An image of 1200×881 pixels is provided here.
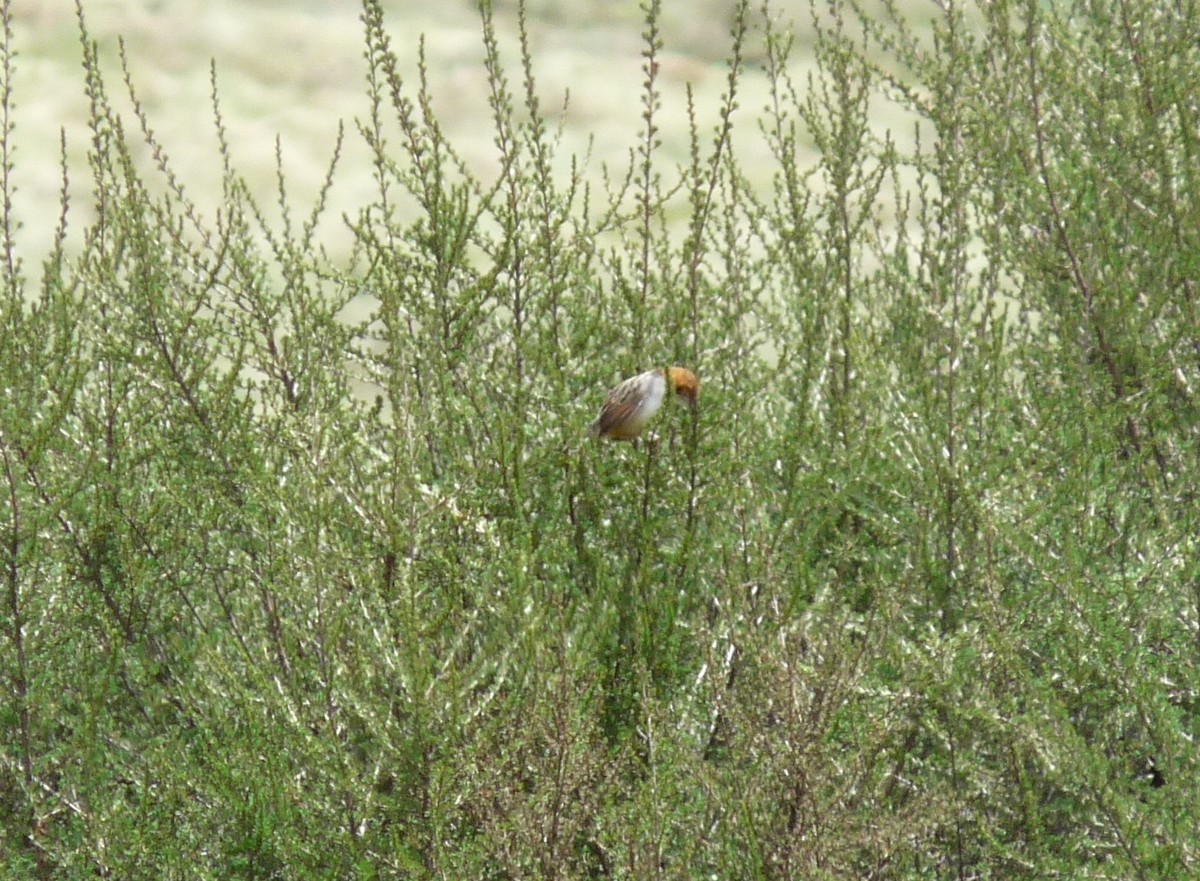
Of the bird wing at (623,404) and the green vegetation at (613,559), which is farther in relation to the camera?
the bird wing at (623,404)

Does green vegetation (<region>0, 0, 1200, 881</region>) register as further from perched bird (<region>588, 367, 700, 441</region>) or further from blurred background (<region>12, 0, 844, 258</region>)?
blurred background (<region>12, 0, 844, 258</region>)

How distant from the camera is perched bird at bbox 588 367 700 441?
119 inches

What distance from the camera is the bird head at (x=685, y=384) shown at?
3.02m

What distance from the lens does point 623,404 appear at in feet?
10.1

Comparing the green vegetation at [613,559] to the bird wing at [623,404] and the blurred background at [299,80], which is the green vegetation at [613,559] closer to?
the bird wing at [623,404]

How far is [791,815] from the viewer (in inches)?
103

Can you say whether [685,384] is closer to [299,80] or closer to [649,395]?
[649,395]

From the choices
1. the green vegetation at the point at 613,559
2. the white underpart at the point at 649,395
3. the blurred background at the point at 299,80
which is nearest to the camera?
the green vegetation at the point at 613,559

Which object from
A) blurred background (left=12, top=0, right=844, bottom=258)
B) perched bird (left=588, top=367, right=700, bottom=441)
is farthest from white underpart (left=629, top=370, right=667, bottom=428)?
blurred background (left=12, top=0, right=844, bottom=258)

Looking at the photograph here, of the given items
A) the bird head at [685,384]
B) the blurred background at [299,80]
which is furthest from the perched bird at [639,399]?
the blurred background at [299,80]

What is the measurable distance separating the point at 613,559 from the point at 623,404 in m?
0.34

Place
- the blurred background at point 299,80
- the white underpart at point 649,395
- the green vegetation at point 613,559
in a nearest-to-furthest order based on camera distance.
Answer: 1. the green vegetation at point 613,559
2. the white underpart at point 649,395
3. the blurred background at point 299,80

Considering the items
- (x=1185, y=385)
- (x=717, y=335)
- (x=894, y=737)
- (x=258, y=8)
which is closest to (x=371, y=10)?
(x=717, y=335)

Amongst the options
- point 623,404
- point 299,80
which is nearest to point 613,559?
point 623,404
